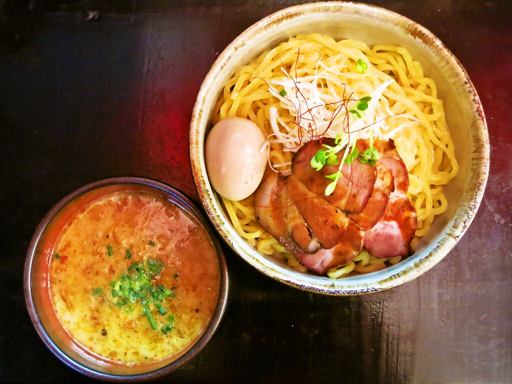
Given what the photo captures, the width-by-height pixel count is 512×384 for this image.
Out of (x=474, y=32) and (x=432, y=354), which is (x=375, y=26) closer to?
(x=474, y=32)

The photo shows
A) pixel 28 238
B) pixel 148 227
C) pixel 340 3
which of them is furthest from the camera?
pixel 28 238

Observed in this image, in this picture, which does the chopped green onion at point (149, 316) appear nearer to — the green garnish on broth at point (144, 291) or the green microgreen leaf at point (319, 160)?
the green garnish on broth at point (144, 291)

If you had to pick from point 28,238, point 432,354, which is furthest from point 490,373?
point 28,238

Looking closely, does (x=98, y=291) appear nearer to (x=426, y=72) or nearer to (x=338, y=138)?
(x=338, y=138)

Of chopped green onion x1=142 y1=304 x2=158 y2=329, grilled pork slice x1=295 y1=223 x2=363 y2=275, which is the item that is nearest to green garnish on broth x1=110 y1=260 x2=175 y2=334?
chopped green onion x1=142 y1=304 x2=158 y2=329

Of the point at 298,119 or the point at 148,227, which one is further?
the point at 148,227

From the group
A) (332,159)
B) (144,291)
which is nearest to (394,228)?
(332,159)
